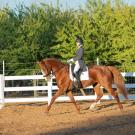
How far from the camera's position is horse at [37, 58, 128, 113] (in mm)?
16141

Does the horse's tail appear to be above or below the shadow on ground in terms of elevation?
above

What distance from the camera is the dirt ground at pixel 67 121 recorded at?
1175 centimetres

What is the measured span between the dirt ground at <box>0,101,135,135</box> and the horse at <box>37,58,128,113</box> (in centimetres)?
62

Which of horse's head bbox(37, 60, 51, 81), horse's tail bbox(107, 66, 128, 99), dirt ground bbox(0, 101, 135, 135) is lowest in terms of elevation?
dirt ground bbox(0, 101, 135, 135)

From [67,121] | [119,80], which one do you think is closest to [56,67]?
[119,80]

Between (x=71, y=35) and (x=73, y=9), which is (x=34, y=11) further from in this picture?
(x=71, y=35)

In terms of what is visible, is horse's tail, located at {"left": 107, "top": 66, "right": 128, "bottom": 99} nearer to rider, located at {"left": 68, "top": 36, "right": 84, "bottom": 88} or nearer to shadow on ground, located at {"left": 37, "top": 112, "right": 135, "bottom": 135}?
rider, located at {"left": 68, "top": 36, "right": 84, "bottom": 88}

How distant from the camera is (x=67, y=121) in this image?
1389 cm

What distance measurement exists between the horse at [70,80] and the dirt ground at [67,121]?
24.4 inches

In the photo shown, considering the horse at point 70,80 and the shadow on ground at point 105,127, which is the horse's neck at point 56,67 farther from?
the shadow on ground at point 105,127

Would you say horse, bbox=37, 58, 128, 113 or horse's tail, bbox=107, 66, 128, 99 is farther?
horse's tail, bbox=107, 66, 128, 99

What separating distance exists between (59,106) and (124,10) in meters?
13.0

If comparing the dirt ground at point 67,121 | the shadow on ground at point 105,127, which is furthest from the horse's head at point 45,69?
the shadow on ground at point 105,127

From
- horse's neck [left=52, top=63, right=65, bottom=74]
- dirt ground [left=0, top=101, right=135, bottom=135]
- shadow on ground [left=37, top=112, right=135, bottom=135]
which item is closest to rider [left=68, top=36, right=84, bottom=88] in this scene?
horse's neck [left=52, top=63, right=65, bottom=74]
